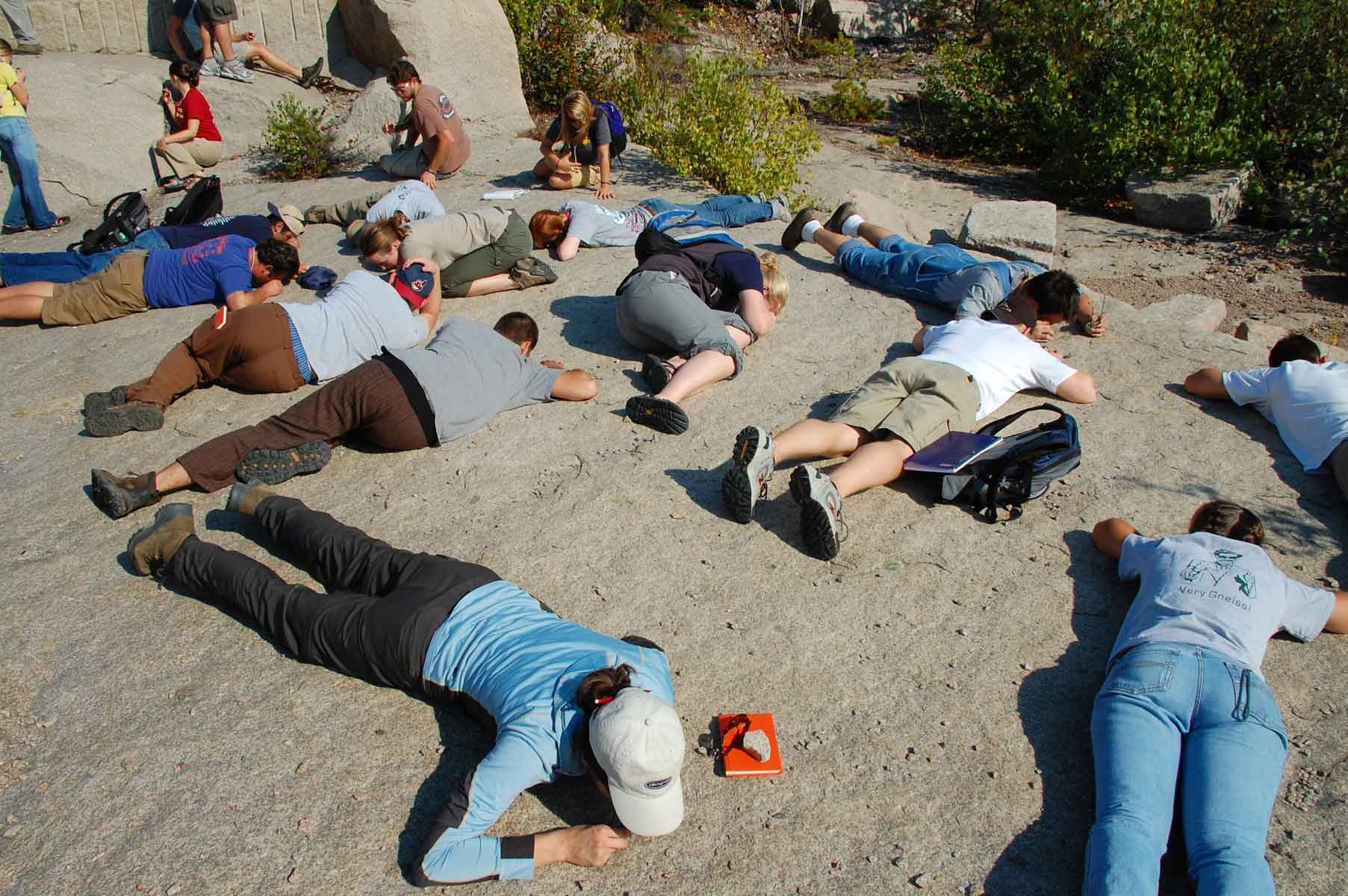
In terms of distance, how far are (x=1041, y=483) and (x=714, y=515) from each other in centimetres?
151

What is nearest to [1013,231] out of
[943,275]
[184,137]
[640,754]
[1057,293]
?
[943,275]

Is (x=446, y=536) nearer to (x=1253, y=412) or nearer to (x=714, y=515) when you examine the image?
(x=714, y=515)

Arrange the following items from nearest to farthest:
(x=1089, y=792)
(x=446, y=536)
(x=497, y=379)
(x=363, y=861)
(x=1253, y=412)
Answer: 1. (x=363, y=861)
2. (x=1089, y=792)
3. (x=446, y=536)
4. (x=497, y=379)
5. (x=1253, y=412)

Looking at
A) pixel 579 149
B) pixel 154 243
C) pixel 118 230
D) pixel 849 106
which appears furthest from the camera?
pixel 849 106

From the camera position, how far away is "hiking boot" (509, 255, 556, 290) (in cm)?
638

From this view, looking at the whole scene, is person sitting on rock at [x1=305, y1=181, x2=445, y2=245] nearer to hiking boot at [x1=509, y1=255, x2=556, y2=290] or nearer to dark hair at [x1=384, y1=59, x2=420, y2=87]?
hiking boot at [x1=509, y1=255, x2=556, y2=290]

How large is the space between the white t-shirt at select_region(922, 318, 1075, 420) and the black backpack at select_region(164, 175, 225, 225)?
18.8 feet

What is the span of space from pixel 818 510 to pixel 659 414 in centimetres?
118

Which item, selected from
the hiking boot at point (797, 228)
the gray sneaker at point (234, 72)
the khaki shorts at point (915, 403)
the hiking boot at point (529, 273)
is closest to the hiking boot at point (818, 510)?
the khaki shorts at point (915, 403)

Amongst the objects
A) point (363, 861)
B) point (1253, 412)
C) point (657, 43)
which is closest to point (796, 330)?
point (1253, 412)

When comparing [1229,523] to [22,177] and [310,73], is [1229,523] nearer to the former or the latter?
[22,177]

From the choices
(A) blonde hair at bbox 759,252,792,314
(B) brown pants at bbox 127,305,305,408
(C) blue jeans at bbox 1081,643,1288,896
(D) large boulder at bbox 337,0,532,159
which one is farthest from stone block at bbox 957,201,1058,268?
(D) large boulder at bbox 337,0,532,159

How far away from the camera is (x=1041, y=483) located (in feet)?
13.6

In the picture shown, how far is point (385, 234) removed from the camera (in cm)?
606
